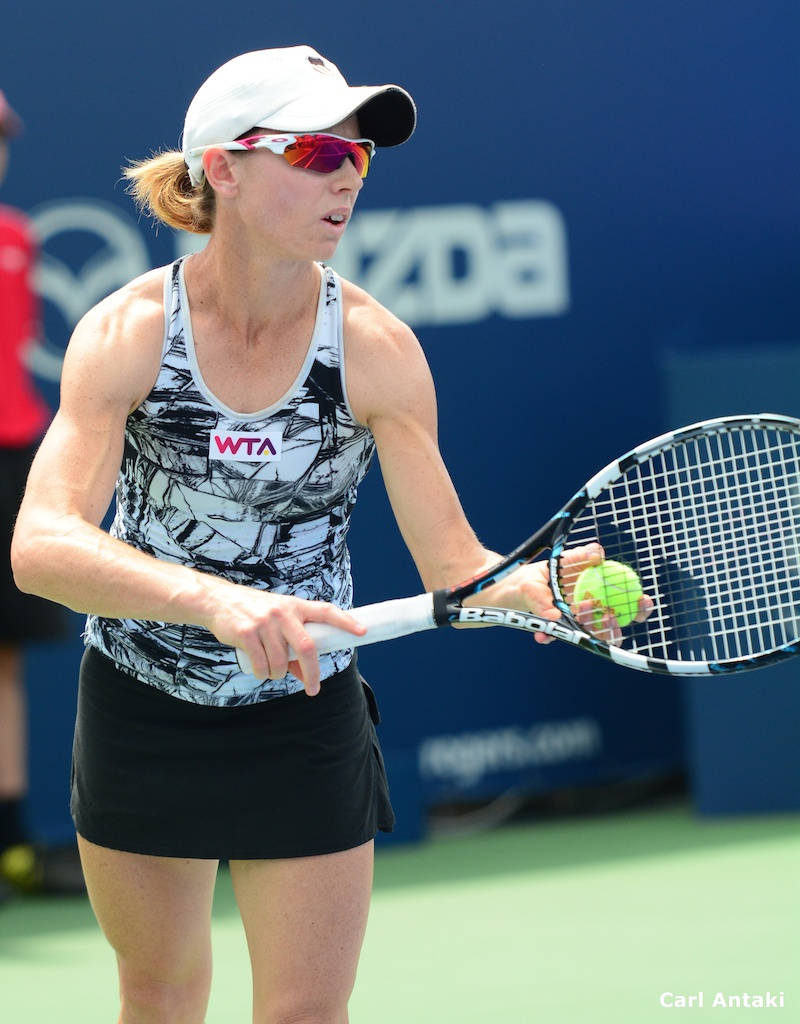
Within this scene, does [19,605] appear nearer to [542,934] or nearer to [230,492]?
[542,934]

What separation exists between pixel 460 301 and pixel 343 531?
266cm

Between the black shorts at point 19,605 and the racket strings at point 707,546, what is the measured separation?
1430 mm

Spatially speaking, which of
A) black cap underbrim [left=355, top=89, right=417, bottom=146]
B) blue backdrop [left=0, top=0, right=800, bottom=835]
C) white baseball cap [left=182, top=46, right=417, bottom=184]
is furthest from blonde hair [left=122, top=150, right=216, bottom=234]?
blue backdrop [left=0, top=0, right=800, bottom=835]

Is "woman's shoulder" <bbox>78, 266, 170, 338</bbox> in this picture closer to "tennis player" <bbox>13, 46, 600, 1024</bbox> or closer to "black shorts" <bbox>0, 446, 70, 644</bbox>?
"tennis player" <bbox>13, 46, 600, 1024</bbox>

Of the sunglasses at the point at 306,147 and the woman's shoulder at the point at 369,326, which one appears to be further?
the woman's shoulder at the point at 369,326

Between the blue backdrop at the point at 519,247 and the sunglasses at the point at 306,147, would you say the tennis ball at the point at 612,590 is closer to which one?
the sunglasses at the point at 306,147

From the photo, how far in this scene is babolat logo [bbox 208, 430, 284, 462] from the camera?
226cm

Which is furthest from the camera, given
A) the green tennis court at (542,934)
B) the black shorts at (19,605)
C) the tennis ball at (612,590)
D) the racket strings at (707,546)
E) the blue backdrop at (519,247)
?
the blue backdrop at (519,247)

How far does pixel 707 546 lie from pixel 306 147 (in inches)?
34.2

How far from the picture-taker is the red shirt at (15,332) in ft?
14.0

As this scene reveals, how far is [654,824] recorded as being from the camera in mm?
5102

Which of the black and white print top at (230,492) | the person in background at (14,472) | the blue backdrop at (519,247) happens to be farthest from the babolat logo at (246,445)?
the blue backdrop at (519,247)

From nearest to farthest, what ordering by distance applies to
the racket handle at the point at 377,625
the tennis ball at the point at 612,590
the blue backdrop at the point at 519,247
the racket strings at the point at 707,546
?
the racket handle at the point at 377,625 < the tennis ball at the point at 612,590 < the racket strings at the point at 707,546 < the blue backdrop at the point at 519,247

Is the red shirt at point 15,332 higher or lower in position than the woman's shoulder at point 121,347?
higher
